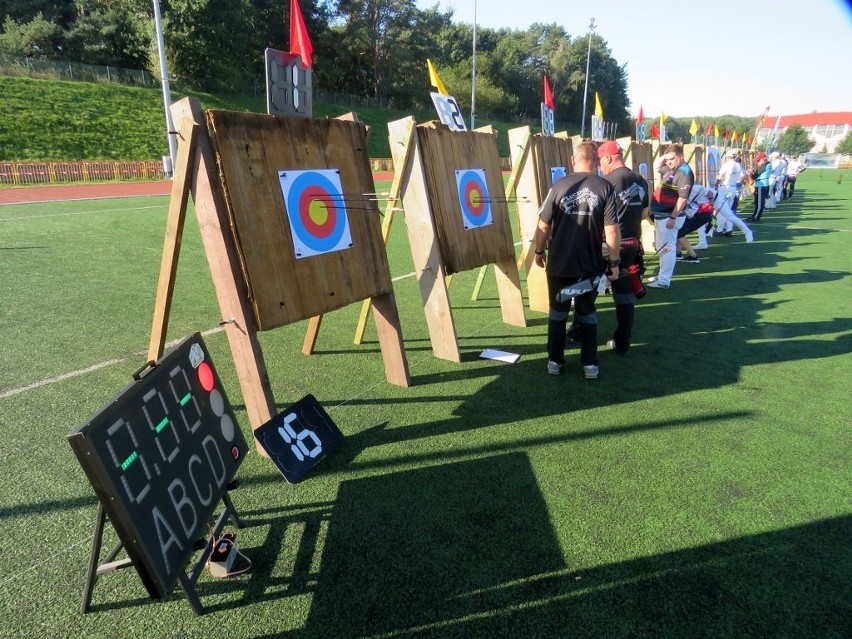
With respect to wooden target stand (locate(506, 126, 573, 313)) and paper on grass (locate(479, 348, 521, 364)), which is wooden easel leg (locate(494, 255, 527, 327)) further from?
paper on grass (locate(479, 348, 521, 364))

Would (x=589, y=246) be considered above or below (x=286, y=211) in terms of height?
below

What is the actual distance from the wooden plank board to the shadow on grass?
1280 mm

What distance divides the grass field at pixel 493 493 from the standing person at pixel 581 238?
479 millimetres

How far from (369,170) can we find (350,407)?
5.81 feet

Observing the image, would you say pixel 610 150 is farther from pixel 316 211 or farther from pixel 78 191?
pixel 78 191

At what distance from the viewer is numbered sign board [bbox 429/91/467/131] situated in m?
4.79

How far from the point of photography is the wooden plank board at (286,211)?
2791 millimetres

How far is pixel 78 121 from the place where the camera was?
88.7 feet

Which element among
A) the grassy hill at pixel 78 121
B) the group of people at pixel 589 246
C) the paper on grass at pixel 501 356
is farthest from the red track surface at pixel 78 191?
the group of people at pixel 589 246

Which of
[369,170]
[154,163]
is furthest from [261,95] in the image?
[369,170]

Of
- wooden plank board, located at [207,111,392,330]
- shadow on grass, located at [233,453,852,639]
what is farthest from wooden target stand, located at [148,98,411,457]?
shadow on grass, located at [233,453,852,639]

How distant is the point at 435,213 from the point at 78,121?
31.0 metres

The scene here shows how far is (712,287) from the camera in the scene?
7.27 metres

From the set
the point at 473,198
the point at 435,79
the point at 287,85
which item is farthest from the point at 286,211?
the point at 435,79
